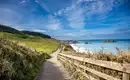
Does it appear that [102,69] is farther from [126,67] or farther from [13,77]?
[13,77]

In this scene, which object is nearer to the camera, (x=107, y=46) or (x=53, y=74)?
(x=53, y=74)

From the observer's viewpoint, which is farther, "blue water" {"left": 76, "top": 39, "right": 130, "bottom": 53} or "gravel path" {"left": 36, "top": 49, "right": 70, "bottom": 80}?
"gravel path" {"left": 36, "top": 49, "right": 70, "bottom": 80}

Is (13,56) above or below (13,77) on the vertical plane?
above

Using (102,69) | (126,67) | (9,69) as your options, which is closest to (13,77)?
(9,69)

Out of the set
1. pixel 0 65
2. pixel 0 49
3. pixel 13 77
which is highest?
pixel 0 49

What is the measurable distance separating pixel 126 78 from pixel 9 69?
3.69 meters

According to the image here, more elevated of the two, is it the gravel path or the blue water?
the blue water

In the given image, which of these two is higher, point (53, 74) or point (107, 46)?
point (107, 46)

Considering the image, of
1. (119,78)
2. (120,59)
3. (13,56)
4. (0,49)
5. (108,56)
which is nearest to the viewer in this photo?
(119,78)

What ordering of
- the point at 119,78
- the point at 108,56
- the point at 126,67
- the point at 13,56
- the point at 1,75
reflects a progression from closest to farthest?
the point at 126,67, the point at 119,78, the point at 1,75, the point at 108,56, the point at 13,56

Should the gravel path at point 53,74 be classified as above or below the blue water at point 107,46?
below

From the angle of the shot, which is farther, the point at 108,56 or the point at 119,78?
the point at 108,56

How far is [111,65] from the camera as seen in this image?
5.30 meters

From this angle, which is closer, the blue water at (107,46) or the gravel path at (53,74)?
the blue water at (107,46)
